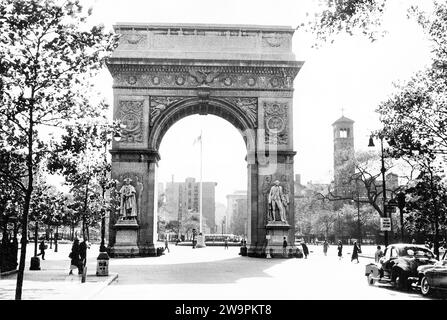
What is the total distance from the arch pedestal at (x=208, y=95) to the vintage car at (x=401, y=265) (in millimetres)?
15226

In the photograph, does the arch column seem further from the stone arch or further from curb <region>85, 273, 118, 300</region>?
curb <region>85, 273, 118, 300</region>

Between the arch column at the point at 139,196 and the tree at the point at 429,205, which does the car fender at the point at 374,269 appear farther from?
the arch column at the point at 139,196

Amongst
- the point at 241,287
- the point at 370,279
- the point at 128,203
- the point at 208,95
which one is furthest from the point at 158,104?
the point at 241,287

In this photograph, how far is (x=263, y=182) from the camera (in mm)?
34438

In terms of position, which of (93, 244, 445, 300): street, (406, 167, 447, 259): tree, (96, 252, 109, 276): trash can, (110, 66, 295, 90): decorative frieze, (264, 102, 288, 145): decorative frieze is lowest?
(93, 244, 445, 300): street

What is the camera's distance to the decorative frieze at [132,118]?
3425 centimetres

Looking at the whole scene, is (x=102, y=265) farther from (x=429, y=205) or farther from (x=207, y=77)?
(x=207, y=77)

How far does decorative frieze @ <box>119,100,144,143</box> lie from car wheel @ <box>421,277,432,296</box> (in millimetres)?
22548

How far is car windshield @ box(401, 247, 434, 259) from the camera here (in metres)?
17.8

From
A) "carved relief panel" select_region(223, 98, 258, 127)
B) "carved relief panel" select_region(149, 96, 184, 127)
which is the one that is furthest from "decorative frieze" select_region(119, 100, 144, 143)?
"carved relief panel" select_region(223, 98, 258, 127)

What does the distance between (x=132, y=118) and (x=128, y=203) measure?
18.8ft

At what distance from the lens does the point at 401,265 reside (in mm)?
17062

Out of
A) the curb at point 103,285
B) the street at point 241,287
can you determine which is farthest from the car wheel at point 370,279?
the curb at point 103,285

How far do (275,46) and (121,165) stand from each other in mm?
13305
